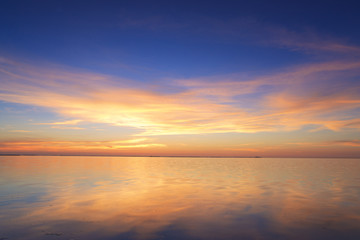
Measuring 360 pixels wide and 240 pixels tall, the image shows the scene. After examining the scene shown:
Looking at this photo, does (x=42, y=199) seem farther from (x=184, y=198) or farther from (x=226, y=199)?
(x=226, y=199)

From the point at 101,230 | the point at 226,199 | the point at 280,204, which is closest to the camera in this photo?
the point at 101,230

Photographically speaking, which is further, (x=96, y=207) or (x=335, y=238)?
(x=96, y=207)

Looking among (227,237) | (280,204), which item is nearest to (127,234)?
(227,237)

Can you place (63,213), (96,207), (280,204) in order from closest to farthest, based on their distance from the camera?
1. (63,213)
2. (96,207)
3. (280,204)

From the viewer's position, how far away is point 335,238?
1238 centimetres

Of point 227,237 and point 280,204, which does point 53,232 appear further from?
point 280,204

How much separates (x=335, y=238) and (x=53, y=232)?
13865mm

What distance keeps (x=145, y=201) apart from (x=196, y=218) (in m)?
6.71

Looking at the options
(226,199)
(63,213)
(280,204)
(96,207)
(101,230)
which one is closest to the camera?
(101,230)

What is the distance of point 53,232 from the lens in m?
12.7

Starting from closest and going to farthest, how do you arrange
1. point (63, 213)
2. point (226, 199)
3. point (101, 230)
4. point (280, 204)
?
1. point (101, 230)
2. point (63, 213)
3. point (280, 204)
4. point (226, 199)

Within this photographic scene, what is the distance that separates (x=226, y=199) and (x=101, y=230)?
41.0 ft

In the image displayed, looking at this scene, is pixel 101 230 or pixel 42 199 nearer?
pixel 101 230

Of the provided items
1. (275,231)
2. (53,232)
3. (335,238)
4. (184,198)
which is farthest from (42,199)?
(335,238)
